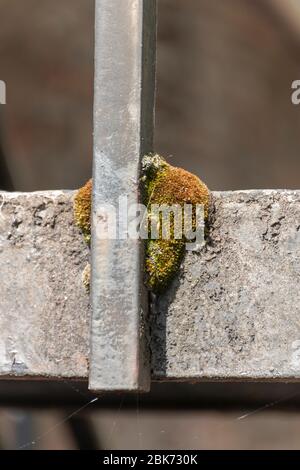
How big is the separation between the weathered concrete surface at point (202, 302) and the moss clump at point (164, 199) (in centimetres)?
3

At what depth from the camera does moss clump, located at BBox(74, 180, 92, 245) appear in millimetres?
1782

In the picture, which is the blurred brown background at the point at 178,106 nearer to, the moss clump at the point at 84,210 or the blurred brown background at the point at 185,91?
the blurred brown background at the point at 185,91

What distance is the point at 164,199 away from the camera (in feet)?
5.80

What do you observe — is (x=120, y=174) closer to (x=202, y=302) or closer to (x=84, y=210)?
(x=84, y=210)

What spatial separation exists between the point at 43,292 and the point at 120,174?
315mm

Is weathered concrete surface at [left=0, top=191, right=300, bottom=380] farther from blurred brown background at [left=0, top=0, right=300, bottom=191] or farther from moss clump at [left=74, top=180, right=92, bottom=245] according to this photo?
blurred brown background at [left=0, top=0, right=300, bottom=191]

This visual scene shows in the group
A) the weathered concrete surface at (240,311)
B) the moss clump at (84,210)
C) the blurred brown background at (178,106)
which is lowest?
the weathered concrete surface at (240,311)

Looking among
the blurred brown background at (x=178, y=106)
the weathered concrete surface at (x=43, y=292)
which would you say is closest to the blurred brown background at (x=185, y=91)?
the blurred brown background at (x=178, y=106)

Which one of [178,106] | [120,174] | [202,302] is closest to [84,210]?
[120,174]

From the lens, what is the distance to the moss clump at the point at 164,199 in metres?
1.74

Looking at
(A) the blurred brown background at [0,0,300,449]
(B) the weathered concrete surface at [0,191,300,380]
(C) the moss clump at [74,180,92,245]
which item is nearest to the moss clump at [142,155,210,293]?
(B) the weathered concrete surface at [0,191,300,380]

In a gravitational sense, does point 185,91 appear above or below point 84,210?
above
